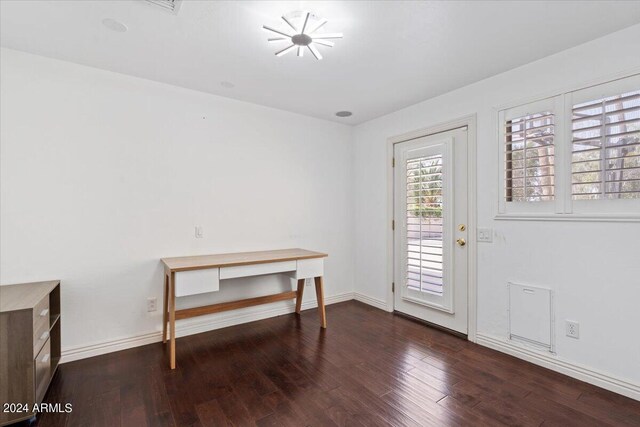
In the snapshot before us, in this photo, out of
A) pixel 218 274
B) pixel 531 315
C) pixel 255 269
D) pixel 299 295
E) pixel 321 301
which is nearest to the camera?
pixel 531 315

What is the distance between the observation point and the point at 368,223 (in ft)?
13.7

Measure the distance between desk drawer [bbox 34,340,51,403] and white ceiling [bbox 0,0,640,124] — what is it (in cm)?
221

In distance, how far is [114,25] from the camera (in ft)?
6.72

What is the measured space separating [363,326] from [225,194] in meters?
2.12

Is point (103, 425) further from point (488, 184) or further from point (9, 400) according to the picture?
point (488, 184)

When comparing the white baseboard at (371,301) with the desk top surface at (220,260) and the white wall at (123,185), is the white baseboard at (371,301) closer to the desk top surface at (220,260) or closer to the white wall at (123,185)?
the white wall at (123,185)

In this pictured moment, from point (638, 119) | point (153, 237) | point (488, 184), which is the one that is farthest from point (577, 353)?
point (153, 237)

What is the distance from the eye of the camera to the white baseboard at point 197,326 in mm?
2584

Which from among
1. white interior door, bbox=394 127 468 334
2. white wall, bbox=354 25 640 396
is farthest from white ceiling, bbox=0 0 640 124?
white interior door, bbox=394 127 468 334

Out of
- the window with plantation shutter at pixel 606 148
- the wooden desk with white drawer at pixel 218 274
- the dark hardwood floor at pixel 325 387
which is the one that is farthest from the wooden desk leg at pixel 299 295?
the window with plantation shutter at pixel 606 148

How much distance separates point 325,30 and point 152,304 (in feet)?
9.28

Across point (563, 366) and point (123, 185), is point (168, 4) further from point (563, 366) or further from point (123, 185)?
point (563, 366)

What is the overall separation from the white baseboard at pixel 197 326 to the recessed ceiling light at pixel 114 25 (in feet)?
8.31

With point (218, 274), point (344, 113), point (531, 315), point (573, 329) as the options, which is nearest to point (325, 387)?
point (218, 274)
